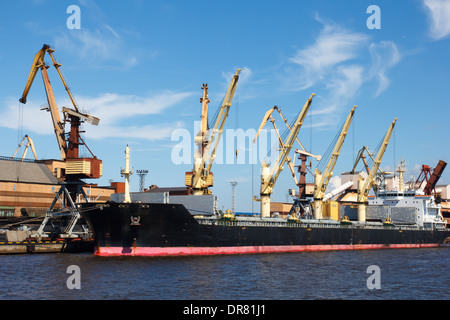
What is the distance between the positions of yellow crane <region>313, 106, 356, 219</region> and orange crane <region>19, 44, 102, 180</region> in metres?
36.7

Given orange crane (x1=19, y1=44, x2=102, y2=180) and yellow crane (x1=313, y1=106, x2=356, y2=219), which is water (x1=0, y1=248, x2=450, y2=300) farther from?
yellow crane (x1=313, y1=106, x2=356, y2=219)

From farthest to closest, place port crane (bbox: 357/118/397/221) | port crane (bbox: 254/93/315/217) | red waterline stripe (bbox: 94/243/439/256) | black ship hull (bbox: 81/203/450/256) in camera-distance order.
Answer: port crane (bbox: 357/118/397/221), port crane (bbox: 254/93/315/217), red waterline stripe (bbox: 94/243/439/256), black ship hull (bbox: 81/203/450/256)

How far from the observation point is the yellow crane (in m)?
75.9

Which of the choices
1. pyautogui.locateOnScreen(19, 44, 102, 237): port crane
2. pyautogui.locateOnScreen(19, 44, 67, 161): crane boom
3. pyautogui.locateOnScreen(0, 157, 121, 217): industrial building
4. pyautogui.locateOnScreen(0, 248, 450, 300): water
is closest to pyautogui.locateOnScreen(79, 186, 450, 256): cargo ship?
pyautogui.locateOnScreen(0, 248, 450, 300): water

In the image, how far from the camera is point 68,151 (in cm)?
5716

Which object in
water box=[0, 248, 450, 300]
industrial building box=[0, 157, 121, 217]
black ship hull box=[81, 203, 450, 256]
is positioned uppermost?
industrial building box=[0, 157, 121, 217]

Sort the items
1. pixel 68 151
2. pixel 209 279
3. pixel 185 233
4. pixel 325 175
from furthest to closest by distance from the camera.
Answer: pixel 325 175 → pixel 68 151 → pixel 185 233 → pixel 209 279

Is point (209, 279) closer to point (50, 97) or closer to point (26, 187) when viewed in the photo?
point (50, 97)

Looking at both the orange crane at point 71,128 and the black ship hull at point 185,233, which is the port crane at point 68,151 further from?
the black ship hull at point 185,233

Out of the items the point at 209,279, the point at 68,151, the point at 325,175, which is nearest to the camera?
the point at 209,279

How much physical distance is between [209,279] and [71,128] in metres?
34.1

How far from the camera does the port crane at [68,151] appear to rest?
5572cm

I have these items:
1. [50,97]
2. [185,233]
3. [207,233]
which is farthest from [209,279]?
[50,97]
